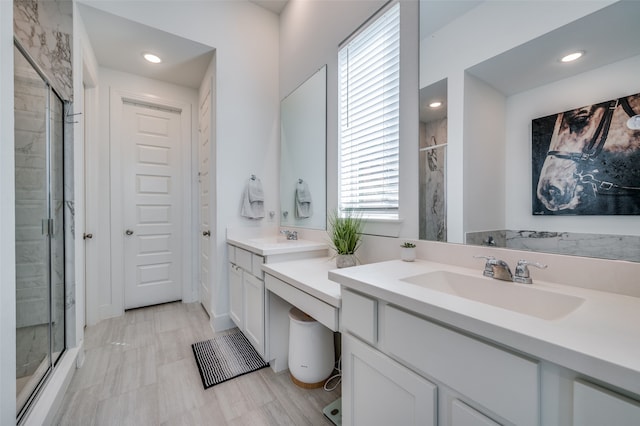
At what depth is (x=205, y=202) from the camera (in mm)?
2895

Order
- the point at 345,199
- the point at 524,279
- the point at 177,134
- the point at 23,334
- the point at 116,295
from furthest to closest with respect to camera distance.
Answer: the point at 177,134 < the point at 116,295 < the point at 345,199 < the point at 23,334 < the point at 524,279

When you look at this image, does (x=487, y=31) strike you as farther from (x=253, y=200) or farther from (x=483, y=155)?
(x=253, y=200)

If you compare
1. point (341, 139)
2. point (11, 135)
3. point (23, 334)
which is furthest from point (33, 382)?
point (341, 139)

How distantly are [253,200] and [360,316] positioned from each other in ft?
6.02

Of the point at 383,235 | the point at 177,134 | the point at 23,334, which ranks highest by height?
the point at 177,134

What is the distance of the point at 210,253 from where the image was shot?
2.62 meters

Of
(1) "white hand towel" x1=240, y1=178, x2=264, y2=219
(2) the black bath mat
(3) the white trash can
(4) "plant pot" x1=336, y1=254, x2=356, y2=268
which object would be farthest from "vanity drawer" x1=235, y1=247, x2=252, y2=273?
(4) "plant pot" x1=336, y1=254, x2=356, y2=268

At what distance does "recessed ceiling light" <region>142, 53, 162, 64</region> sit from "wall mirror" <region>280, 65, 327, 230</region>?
4.20 ft

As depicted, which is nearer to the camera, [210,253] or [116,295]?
[210,253]

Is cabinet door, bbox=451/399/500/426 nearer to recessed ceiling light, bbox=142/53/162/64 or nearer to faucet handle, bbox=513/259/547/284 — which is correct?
faucet handle, bbox=513/259/547/284

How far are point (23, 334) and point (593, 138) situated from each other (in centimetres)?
271

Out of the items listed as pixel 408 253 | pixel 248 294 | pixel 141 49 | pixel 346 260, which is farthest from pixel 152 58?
pixel 408 253

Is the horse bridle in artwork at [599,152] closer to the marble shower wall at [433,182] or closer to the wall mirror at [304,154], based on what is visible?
the marble shower wall at [433,182]

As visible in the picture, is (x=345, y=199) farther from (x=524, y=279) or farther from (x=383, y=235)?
(x=524, y=279)
